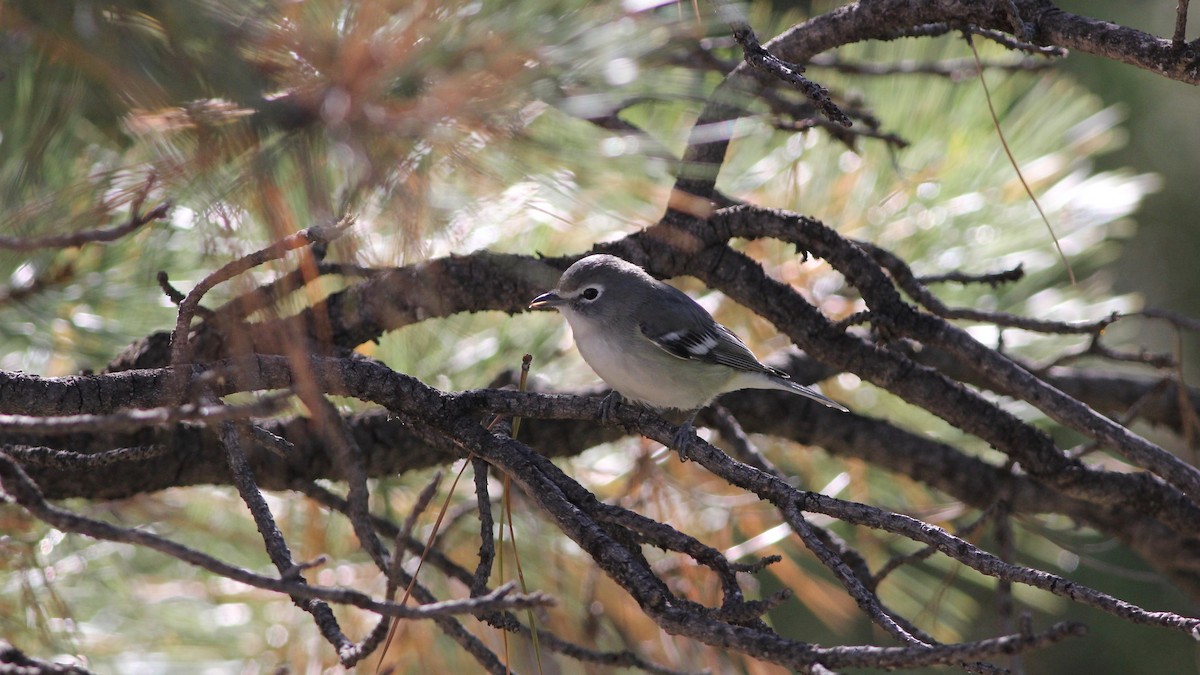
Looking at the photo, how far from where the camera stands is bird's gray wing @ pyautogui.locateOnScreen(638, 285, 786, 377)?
2191 mm

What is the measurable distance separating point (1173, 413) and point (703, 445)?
Answer: 1635 mm

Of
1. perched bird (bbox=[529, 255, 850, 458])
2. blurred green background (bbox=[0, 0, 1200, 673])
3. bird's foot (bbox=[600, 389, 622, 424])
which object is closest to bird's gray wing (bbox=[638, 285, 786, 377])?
perched bird (bbox=[529, 255, 850, 458])

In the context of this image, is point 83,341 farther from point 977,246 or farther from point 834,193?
point 977,246

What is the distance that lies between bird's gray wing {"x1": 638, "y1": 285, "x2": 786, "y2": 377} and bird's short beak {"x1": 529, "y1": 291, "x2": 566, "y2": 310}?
294 mm

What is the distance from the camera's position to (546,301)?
194 centimetres

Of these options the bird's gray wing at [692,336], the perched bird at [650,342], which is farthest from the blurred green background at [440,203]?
the bird's gray wing at [692,336]

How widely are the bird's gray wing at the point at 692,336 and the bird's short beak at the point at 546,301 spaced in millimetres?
294

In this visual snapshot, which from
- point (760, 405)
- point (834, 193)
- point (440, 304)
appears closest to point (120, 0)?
point (440, 304)

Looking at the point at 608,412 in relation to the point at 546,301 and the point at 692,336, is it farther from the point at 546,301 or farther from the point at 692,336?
the point at 692,336

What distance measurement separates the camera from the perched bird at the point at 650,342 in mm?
2035

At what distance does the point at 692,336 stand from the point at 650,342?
112mm

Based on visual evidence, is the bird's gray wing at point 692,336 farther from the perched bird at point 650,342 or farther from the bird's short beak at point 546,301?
the bird's short beak at point 546,301

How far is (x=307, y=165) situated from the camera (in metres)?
1.17

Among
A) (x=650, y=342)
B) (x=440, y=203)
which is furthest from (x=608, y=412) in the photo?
(x=650, y=342)
